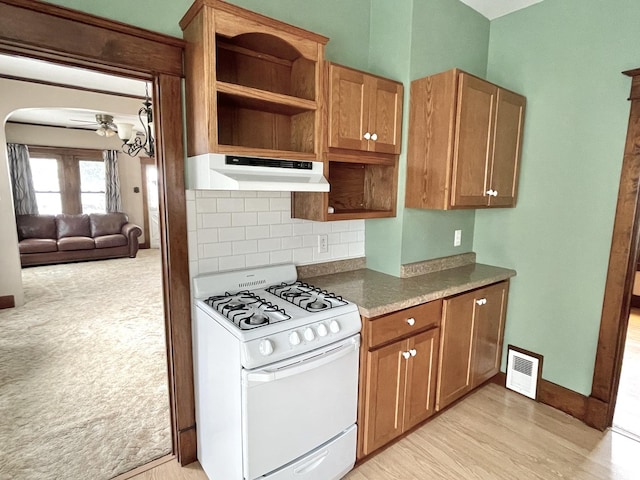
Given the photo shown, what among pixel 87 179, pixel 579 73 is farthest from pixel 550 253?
pixel 87 179

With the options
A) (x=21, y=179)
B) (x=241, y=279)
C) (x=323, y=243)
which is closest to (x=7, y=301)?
(x=21, y=179)

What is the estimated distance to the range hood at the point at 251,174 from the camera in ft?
5.08

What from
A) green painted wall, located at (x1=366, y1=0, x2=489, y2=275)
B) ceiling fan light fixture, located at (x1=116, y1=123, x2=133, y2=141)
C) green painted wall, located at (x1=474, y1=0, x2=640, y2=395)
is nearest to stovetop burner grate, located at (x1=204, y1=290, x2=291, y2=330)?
green painted wall, located at (x1=366, y1=0, x2=489, y2=275)

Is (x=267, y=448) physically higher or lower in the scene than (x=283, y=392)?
lower

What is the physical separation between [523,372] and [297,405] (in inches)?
79.1

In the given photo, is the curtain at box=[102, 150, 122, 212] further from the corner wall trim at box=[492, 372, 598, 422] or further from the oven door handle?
the corner wall trim at box=[492, 372, 598, 422]

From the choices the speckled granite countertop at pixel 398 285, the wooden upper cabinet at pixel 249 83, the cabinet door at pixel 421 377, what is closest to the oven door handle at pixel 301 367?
the speckled granite countertop at pixel 398 285

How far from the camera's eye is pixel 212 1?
57.5 inches

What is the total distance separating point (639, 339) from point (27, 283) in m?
8.30

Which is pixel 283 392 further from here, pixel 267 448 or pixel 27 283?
pixel 27 283

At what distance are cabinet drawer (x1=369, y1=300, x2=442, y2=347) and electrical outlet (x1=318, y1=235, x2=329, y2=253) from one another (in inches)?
29.5

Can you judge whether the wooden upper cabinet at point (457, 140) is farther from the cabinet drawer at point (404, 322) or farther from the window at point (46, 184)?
the window at point (46, 184)

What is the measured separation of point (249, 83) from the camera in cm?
193

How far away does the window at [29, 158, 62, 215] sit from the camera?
716cm
